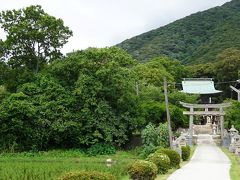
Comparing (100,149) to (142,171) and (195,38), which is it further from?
(195,38)

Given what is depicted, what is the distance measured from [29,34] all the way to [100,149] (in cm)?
1170

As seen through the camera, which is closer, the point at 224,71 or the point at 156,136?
the point at 156,136

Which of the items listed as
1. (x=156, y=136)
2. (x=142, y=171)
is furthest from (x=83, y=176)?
(x=156, y=136)

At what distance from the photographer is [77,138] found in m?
37.6

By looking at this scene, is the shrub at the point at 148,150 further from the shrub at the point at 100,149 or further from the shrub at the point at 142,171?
the shrub at the point at 142,171

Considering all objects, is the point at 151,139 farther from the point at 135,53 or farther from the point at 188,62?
the point at 135,53

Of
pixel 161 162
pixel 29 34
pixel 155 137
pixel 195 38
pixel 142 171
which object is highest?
pixel 195 38

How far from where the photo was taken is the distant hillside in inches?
3246

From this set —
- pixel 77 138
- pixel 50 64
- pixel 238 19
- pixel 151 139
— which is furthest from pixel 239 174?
pixel 238 19

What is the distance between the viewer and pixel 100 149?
3691 centimetres

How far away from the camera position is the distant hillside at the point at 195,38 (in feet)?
270

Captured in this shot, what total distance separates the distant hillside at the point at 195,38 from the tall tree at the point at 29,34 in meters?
40.2

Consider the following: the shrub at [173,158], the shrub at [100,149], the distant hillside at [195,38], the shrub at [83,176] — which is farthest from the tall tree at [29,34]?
the distant hillside at [195,38]

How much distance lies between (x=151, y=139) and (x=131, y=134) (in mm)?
4498
